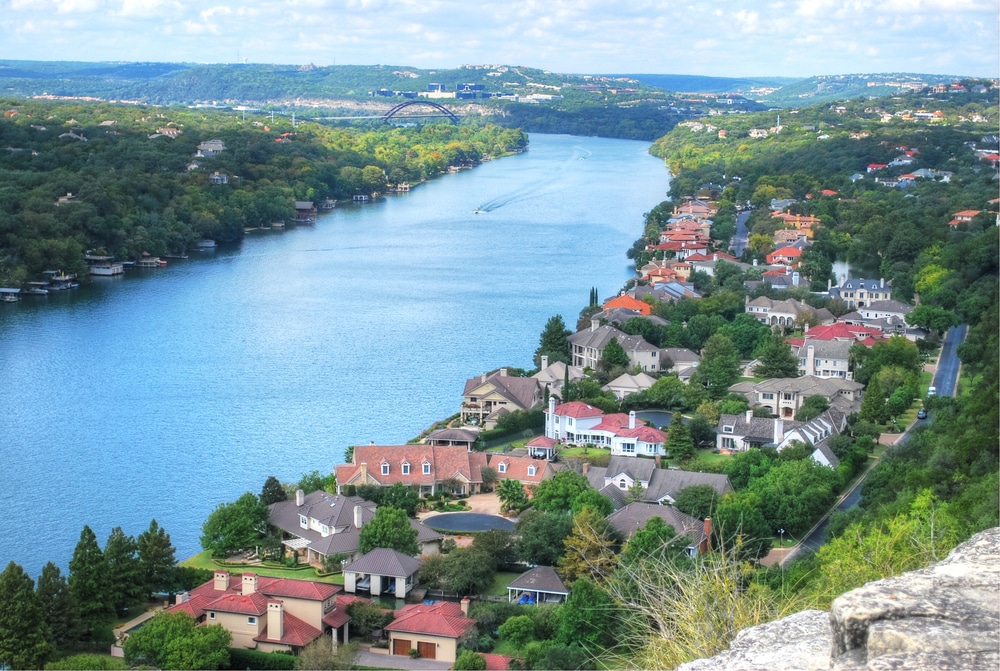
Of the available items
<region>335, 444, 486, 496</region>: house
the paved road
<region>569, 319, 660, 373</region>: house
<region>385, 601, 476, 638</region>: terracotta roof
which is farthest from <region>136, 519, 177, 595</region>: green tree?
the paved road

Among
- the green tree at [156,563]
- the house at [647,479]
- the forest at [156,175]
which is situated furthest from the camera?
the forest at [156,175]

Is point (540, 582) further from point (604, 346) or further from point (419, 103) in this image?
point (419, 103)

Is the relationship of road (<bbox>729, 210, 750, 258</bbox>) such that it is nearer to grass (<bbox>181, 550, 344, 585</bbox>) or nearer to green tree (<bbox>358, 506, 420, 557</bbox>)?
green tree (<bbox>358, 506, 420, 557</bbox>)

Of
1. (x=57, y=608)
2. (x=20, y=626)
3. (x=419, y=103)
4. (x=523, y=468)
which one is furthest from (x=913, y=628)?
(x=419, y=103)

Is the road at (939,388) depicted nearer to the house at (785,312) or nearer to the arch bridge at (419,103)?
the house at (785,312)

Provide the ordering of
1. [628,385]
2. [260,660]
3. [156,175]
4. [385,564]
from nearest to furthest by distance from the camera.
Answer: [260,660] → [385,564] → [628,385] → [156,175]

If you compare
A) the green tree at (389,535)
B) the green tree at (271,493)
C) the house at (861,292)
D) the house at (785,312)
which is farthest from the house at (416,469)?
the house at (861,292)
